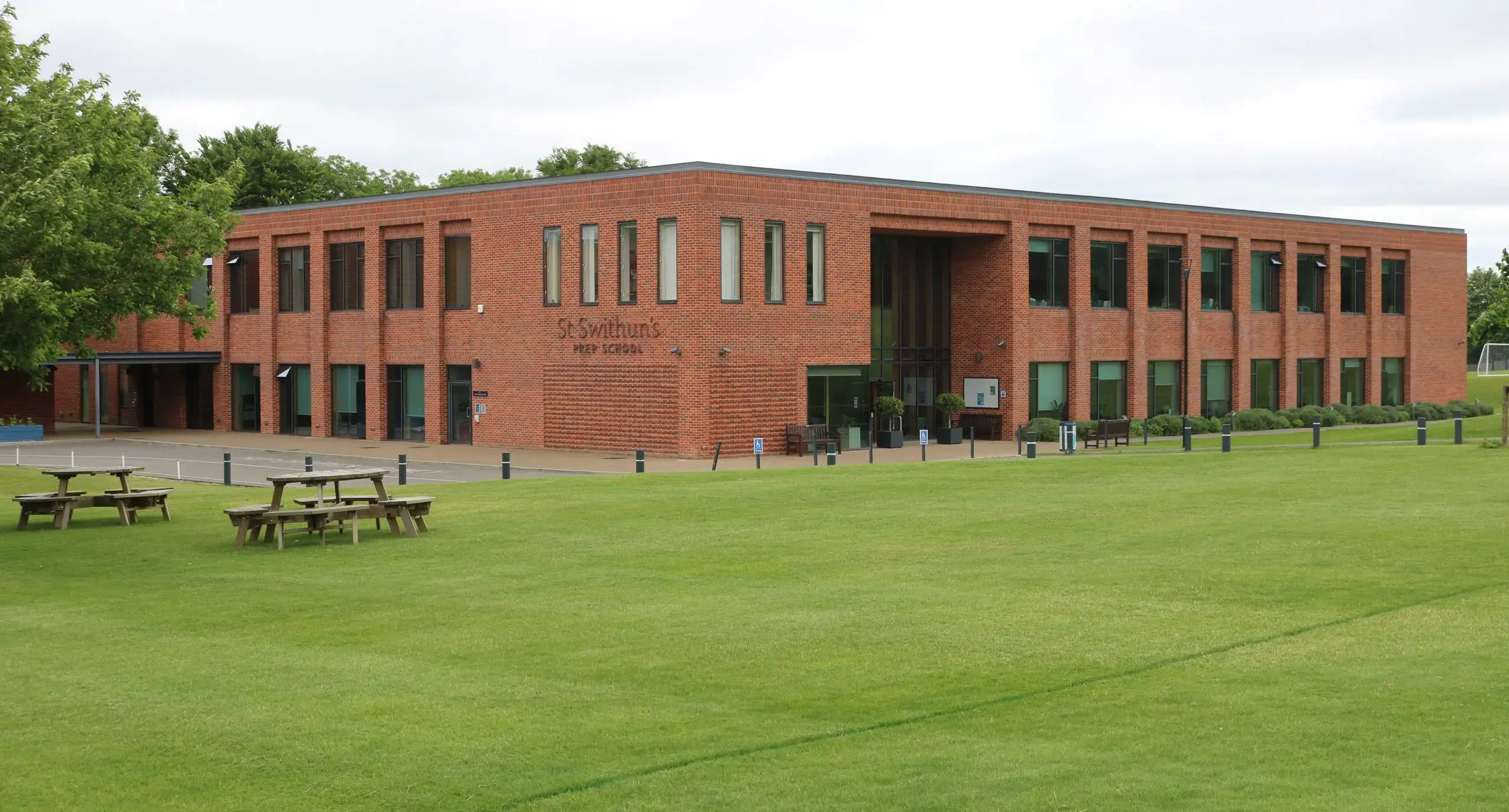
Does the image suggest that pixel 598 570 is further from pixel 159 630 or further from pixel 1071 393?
pixel 1071 393

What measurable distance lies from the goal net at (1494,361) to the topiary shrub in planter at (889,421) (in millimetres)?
73059

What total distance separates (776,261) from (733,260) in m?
1.56

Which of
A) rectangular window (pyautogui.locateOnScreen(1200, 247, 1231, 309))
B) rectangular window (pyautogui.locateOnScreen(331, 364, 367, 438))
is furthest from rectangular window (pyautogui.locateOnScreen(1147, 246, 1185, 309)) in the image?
rectangular window (pyautogui.locateOnScreen(331, 364, 367, 438))

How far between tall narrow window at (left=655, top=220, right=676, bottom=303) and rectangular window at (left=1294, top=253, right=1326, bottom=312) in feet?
101

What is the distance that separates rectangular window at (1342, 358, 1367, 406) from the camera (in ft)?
220

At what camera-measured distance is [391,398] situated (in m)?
55.3

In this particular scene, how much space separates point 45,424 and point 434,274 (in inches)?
863

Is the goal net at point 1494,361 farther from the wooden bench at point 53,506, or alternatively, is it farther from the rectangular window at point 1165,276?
the wooden bench at point 53,506

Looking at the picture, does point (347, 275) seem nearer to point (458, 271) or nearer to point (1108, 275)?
point (458, 271)

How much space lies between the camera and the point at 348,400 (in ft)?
187

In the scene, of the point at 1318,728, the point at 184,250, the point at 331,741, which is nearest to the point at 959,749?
the point at 1318,728

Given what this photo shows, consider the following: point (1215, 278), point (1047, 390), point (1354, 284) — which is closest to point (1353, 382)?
point (1354, 284)

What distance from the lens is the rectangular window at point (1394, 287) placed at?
68.7 m

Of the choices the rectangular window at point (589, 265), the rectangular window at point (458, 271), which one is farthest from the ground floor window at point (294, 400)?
the rectangular window at point (589, 265)
